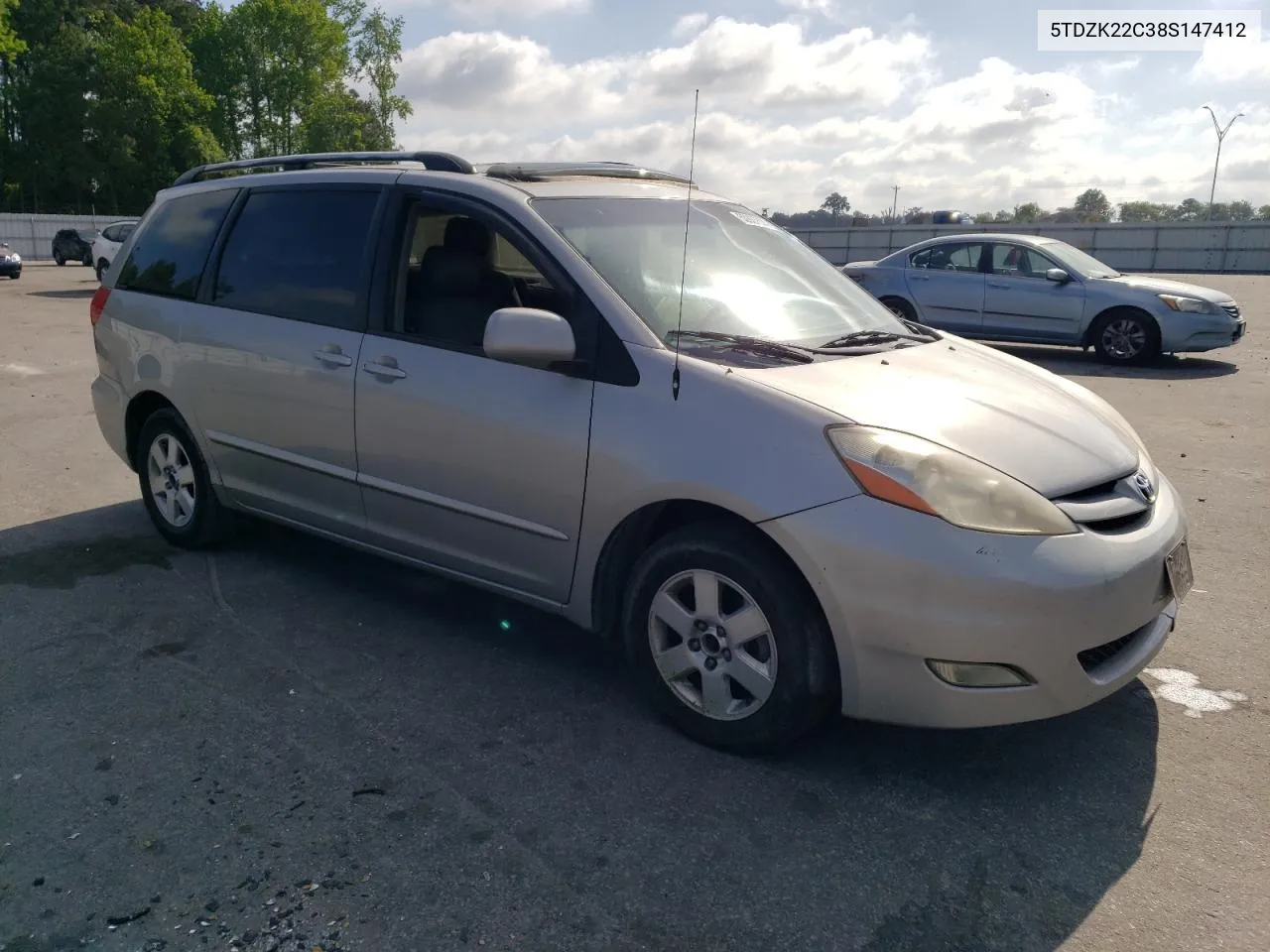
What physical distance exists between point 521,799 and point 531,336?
4.77ft

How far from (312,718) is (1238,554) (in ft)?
14.7

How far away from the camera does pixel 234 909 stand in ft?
8.40

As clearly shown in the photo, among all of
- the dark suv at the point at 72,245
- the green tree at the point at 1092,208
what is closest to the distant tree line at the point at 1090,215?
the green tree at the point at 1092,208

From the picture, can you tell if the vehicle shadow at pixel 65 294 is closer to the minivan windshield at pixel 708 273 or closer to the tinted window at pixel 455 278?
the tinted window at pixel 455 278

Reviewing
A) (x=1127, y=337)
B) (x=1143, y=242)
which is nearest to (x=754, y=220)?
(x=1127, y=337)

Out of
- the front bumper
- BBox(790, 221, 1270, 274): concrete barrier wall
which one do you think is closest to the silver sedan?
the front bumper

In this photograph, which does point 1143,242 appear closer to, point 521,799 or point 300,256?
point 300,256

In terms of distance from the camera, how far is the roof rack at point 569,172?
4172mm

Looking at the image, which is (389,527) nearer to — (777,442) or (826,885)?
(777,442)

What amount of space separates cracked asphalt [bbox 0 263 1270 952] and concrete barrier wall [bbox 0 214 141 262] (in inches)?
2018

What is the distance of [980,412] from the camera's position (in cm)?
330

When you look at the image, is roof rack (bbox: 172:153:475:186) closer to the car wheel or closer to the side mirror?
the side mirror

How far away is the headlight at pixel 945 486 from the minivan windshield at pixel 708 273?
840 mm

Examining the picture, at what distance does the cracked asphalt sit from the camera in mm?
2531
